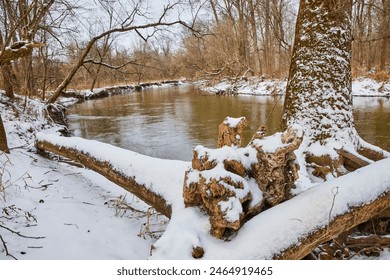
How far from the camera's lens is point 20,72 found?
11.0 meters

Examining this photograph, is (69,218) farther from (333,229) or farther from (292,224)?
(333,229)

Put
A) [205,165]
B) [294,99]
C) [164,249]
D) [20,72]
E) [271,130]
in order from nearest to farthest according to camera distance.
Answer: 1. [164,249]
2. [205,165]
3. [294,99]
4. [271,130]
5. [20,72]

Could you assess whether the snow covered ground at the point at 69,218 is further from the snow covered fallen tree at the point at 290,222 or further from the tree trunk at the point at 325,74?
the tree trunk at the point at 325,74

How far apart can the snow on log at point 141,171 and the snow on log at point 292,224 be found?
37 centimetres

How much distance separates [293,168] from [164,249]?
40.5 inches

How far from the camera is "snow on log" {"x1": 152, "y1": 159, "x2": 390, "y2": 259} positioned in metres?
1.56

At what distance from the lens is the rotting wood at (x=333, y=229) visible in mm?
1613

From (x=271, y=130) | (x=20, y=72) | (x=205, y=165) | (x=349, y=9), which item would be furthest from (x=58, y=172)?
(x=20, y=72)

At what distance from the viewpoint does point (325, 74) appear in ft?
10.1

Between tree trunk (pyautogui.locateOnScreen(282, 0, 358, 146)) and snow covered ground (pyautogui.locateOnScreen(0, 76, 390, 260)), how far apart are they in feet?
3.54

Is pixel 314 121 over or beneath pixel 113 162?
over

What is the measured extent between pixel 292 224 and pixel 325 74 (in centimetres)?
211

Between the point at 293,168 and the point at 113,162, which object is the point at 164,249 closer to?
the point at 293,168

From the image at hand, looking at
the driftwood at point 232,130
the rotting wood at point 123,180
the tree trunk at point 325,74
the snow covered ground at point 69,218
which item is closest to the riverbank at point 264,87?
the tree trunk at point 325,74
